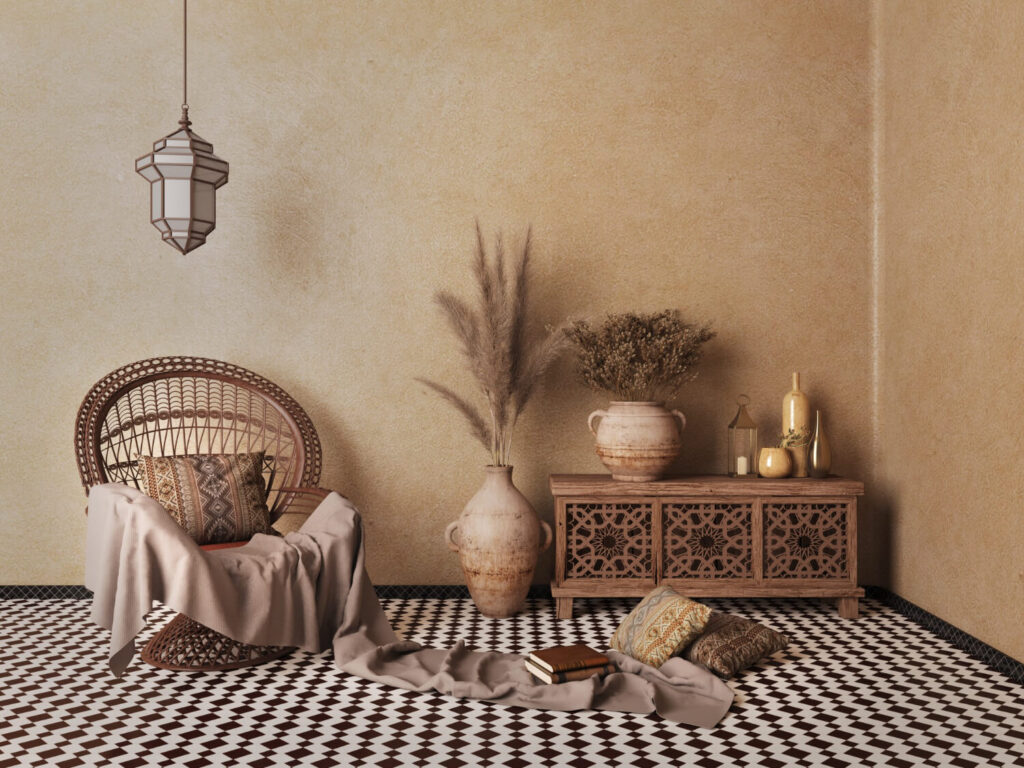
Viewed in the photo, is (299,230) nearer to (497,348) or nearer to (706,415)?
(497,348)

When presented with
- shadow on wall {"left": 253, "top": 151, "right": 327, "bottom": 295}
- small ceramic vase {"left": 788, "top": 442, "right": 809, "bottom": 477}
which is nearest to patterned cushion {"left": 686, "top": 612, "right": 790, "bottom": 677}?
small ceramic vase {"left": 788, "top": 442, "right": 809, "bottom": 477}

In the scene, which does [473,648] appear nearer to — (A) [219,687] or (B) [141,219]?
(A) [219,687]

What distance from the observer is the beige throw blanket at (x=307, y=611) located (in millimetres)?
2932

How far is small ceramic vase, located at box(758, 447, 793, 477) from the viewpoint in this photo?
416 centimetres

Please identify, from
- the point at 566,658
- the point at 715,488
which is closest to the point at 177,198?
the point at 566,658

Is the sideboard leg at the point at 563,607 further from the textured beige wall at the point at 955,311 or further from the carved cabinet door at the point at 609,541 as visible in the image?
the textured beige wall at the point at 955,311

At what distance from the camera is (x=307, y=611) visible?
3.38 m

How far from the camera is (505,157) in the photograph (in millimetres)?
4500

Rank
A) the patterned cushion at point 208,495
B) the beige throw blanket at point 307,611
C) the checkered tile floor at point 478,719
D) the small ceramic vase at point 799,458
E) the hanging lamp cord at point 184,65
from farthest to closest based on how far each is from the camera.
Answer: the small ceramic vase at point 799,458
the hanging lamp cord at point 184,65
the patterned cushion at point 208,495
the beige throw blanket at point 307,611
the checkered tile floor at point 478,719

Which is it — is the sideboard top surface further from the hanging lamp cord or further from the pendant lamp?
the hanging lamp cord

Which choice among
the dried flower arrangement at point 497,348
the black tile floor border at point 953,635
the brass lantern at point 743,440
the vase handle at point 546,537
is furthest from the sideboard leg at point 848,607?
the dried flower arrangement at point 497,348

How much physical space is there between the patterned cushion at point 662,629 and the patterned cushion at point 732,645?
0.21 ft

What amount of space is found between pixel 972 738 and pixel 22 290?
15.3 feet

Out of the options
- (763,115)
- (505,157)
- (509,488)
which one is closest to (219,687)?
(509,488)
